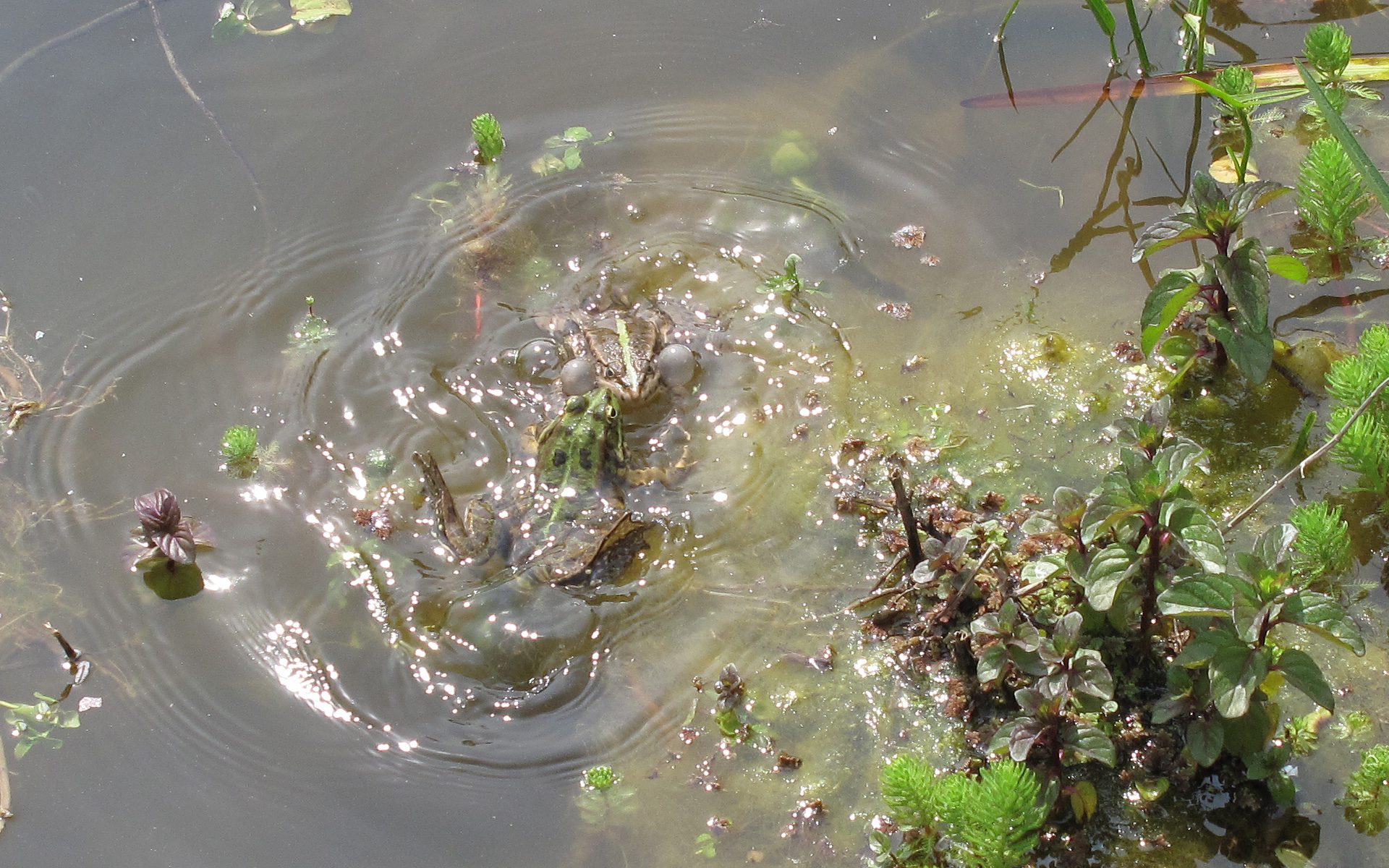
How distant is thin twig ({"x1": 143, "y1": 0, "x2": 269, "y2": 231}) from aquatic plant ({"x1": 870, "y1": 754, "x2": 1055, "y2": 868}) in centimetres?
530

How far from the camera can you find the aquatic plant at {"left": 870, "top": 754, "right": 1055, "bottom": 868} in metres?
3.50

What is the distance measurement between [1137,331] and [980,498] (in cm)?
149

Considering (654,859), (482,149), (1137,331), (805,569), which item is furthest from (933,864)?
(482,149)

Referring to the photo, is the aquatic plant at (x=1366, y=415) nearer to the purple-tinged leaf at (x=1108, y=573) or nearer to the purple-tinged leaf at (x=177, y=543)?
the purple-tinged leaf at (x=1108, y=573)

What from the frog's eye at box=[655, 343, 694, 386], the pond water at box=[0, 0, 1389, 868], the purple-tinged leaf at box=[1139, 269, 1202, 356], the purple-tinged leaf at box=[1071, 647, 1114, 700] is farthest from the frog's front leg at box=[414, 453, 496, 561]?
the purple-tinged leaf at box=[1139, 269, 1202, 356]

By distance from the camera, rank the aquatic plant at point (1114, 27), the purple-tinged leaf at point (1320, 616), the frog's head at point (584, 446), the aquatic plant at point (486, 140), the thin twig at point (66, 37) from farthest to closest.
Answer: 1. the thin twig at point (66, 37)
2. the aquatic plant at point (486, 140)
3. the aquatic plant at point (1114, 27)
4. the frog's head at point (584, 446)
5. the purple-tinged leaf at point (1320, 616)

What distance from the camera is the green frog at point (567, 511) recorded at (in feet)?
16.6

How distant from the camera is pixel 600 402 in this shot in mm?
5621

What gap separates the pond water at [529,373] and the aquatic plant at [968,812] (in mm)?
364

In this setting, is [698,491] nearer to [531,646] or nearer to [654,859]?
[531,646]

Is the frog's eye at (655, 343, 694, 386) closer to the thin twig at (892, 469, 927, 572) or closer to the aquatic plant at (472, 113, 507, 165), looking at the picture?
the thin twig at (892, 469, 927, 572)

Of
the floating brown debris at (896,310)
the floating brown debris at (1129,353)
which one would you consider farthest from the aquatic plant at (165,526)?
the floating brown debris at (1129,353)

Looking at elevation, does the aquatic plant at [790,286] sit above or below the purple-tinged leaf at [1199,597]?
below

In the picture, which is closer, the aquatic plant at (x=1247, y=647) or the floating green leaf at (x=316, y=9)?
the aquatic plant at (x=1247, y=647)
